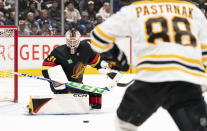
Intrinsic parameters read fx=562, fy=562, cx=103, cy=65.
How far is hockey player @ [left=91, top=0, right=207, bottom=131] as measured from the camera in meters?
2.57

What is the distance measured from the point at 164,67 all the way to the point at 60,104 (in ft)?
9.32

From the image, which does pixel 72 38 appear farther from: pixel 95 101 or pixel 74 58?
pixel 95 101

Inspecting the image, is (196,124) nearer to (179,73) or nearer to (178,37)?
(179,73)

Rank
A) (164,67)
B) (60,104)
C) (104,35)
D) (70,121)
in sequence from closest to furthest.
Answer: (164,67), (104,35), (70,121), (60,104)

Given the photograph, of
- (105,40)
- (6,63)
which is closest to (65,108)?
(6,63)

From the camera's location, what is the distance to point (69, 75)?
558 centimetres

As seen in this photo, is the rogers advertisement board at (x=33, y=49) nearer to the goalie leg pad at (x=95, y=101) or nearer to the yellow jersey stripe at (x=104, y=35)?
the goalie leg pad at (x=95, y=101)

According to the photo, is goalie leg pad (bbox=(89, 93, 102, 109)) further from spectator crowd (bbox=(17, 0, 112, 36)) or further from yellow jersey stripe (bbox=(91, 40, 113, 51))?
spectator crowd (bbox=(17, 0, 112, 36))

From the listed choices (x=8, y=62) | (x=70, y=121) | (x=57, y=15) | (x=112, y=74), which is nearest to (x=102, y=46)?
(x=70, y=121)

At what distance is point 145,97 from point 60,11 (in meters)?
7.83

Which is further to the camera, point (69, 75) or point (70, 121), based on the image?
point (69, 75)

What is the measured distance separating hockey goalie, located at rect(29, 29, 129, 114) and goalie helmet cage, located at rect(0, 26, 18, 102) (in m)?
0.88

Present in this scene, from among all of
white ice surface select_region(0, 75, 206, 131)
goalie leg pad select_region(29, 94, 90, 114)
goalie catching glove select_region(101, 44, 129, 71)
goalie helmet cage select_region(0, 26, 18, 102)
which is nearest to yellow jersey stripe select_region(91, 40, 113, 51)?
goalie catching glove select_region(101, 44, 129, 71)

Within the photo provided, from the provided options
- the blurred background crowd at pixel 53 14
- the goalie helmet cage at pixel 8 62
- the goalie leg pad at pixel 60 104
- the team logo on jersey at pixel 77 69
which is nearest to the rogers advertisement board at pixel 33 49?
the blurred background crowd at pixel 53 14
